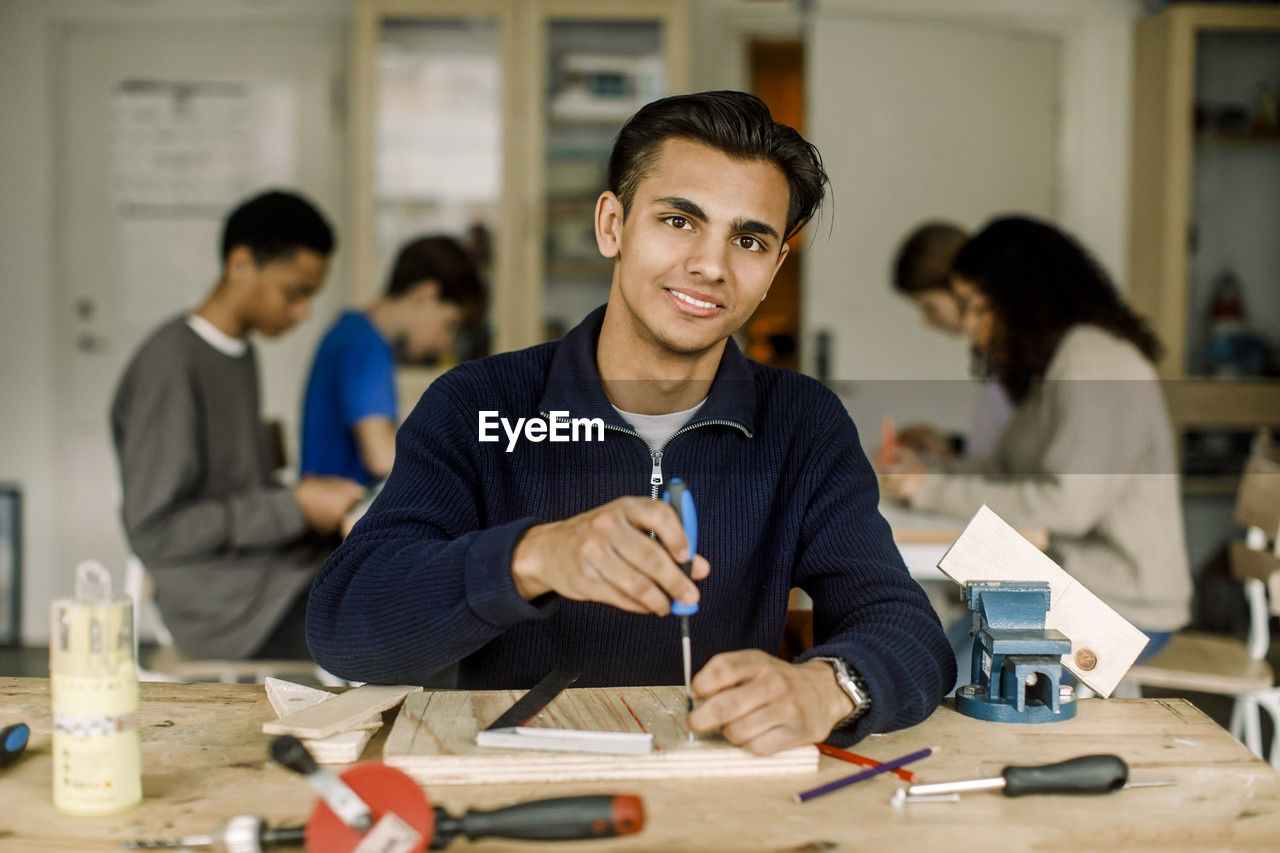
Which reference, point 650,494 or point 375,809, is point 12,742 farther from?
point 650,494

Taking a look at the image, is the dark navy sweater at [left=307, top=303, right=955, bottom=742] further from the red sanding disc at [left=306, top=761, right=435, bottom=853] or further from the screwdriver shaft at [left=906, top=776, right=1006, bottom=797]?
the red sanding disc at [left=306, top=761, right=435, bottom=853]

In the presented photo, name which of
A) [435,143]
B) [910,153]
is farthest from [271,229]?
[910,153]

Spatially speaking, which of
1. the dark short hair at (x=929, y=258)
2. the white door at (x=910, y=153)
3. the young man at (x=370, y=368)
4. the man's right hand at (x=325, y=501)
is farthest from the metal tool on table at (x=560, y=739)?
the white door at (x=910, y=153)

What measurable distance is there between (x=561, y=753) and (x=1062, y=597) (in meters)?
0.56

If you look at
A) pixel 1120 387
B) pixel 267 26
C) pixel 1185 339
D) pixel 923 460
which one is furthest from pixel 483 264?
pixel 1185 339

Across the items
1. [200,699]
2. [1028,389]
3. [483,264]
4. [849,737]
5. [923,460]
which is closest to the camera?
[849,737]

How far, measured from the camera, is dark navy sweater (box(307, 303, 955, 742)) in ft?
4.25

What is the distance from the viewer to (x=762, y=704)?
98 centimetres

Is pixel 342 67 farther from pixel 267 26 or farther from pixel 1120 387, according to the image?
pixel 1120 387

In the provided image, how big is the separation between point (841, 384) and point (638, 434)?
9.49 feet

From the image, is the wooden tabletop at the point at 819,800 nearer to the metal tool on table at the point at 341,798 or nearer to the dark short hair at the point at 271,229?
the metal tool on table at the point at 341,798

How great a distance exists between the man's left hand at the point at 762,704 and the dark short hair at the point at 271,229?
204 centimetres

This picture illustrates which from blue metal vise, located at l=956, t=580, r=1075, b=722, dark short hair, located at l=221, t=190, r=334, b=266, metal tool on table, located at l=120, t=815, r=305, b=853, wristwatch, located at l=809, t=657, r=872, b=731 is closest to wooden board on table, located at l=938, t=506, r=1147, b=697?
blue metal vise, located at l=956, t=580, r=1075, b=722

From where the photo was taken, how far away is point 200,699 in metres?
1.14
